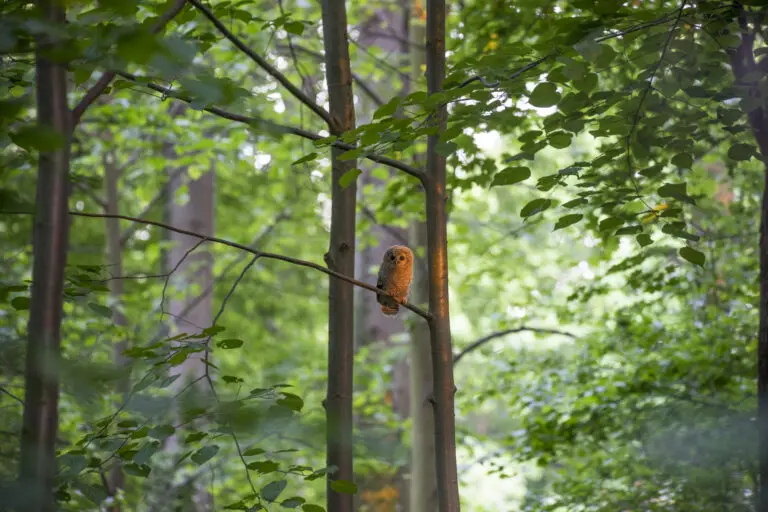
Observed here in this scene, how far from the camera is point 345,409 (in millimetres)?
2357

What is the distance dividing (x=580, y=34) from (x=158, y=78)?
42.8 inches

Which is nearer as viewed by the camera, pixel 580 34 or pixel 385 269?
pixel 580 34

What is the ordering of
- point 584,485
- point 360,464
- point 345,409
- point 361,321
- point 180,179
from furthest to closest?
1. point 180,179
2. point 361,321
3. point 360,464
4. point 584,485
5. point 345,409

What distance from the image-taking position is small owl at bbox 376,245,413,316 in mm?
2879

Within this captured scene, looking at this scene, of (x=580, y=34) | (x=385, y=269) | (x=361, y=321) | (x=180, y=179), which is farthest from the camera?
(x=180, y=179)

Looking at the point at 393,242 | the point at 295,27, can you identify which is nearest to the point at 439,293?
the point at 295,27

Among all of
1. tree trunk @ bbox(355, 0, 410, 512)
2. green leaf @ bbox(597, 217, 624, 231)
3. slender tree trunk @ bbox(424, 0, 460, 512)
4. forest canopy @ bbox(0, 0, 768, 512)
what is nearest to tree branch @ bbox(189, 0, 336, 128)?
forest canopy @ bbox(0, 0, 768, 512)

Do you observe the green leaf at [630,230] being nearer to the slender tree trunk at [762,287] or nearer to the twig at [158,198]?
the slender tree trunk at [762,287]

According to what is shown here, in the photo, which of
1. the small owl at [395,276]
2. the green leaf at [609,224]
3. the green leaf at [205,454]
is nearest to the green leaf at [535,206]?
the green leaf at [609,224]

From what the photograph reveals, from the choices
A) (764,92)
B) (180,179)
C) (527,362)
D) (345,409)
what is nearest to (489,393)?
(527,362)

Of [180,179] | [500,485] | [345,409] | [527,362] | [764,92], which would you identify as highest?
[180,179]

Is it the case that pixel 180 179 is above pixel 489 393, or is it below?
above

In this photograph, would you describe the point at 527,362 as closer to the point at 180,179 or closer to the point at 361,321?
the point at 361,321

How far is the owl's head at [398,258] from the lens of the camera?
2.90m
